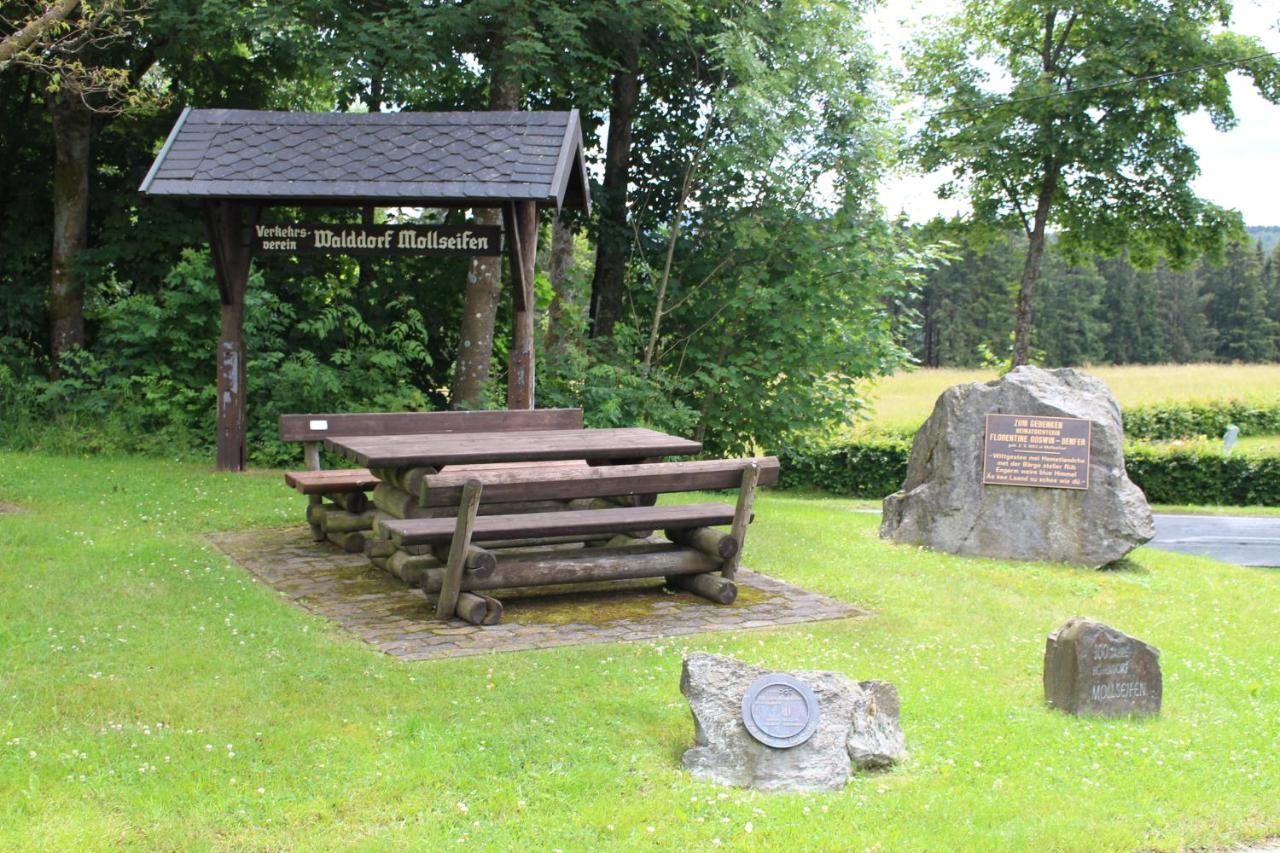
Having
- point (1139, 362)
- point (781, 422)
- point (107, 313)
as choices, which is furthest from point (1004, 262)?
point (107, 313)

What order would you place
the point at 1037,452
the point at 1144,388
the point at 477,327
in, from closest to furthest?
the point at 1037,452 < the point at 477,327 < the point at 1144,388

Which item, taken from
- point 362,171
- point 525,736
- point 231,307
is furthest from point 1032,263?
point 525,736

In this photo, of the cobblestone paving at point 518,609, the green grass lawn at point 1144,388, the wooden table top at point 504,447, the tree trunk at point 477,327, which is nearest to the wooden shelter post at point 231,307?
the tree trunk at point 477,327

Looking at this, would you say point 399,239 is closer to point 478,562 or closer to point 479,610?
point 478,562

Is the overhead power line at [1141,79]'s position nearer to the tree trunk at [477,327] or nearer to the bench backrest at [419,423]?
the tree trunk at [477,327]

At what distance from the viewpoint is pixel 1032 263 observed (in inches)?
1077

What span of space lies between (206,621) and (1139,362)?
77502 millimetres

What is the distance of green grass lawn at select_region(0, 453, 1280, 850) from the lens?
461 centimetres

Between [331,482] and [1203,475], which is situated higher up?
[331,482]

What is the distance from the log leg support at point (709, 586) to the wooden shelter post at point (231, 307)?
6582 millimetres

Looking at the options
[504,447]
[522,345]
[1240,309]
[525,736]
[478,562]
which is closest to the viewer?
[525,736]

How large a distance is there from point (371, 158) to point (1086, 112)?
1898cm

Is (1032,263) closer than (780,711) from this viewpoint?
No

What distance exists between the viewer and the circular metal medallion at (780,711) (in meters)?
5.17
